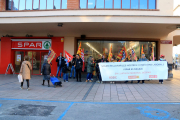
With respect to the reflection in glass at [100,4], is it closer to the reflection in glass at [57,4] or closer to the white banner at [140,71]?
the reflection in glass at [57,4]

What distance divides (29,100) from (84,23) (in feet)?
21.1

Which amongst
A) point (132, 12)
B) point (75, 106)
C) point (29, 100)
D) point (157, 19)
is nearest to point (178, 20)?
point (157, 19)

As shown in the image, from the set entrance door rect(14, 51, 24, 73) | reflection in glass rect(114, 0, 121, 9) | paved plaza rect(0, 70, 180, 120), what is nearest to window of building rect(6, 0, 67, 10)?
reflection in glass rect(114, 0, 121, 9)

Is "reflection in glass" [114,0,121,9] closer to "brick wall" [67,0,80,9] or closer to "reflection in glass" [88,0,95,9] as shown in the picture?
"reflection in glass" [88,0,95,9]

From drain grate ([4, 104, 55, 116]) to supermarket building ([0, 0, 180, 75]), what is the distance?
6450 mm

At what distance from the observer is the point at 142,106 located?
521cm

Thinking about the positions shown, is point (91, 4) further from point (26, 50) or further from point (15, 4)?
point (26, 50)

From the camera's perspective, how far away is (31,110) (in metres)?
4.81

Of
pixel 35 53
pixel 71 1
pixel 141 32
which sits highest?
pixel 71 1

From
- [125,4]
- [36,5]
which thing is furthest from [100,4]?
[36,5]

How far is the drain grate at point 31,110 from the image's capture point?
179 inches

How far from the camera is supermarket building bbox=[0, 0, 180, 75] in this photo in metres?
10.2

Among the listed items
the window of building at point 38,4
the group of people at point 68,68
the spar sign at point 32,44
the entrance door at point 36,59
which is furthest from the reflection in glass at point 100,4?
the entrance door at point 36,59

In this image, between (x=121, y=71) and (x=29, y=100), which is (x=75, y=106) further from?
(x=121, y=71)
